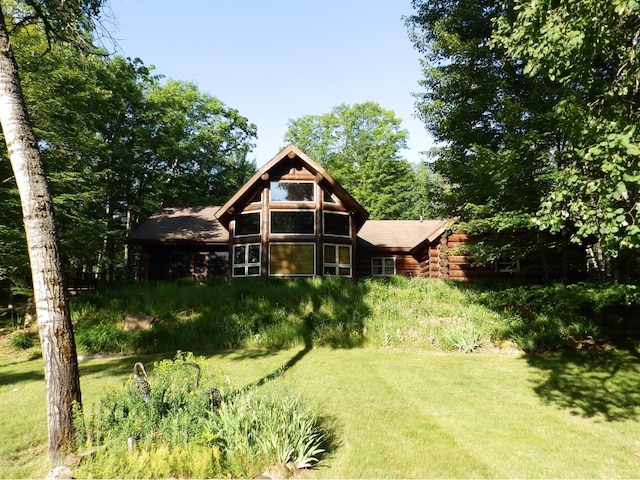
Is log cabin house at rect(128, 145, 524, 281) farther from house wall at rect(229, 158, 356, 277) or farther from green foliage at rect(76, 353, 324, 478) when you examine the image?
green foliage at rect(76, 353, 324, 478)

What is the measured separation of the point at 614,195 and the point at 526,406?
4.44 m

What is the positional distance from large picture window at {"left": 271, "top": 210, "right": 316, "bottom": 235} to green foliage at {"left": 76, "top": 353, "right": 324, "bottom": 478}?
1440cm

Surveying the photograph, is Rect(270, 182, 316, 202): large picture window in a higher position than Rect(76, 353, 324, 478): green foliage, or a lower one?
higher

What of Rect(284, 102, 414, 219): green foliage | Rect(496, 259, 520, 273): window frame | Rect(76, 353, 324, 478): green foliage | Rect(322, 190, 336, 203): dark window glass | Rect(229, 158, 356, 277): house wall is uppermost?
Rect(284, 102, 414, 219): green foliage

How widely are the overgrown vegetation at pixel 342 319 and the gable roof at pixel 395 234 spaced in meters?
8.14

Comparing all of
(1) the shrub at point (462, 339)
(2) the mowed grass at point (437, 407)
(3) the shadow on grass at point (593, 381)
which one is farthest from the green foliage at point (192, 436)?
(1) the shrub at point (462, 339)

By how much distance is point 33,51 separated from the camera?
48.2 feet

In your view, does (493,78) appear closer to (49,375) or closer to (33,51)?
(49,375)

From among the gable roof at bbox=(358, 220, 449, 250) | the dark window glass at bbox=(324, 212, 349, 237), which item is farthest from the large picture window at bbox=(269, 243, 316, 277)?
the gable roof at bbox=(358, 220, 449, 250)

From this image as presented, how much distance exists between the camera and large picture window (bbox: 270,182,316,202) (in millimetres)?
19578

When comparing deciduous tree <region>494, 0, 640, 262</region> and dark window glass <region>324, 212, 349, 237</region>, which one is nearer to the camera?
deciduous tree <region>494, 0, 640, 262</region>

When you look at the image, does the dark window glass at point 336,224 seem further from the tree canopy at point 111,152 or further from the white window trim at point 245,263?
the tree canopy at point 111,152

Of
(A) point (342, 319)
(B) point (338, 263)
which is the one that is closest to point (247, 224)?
(B) point (338, 263)

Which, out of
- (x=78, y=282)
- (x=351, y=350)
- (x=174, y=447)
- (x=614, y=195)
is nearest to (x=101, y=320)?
(x=78, y=282)
